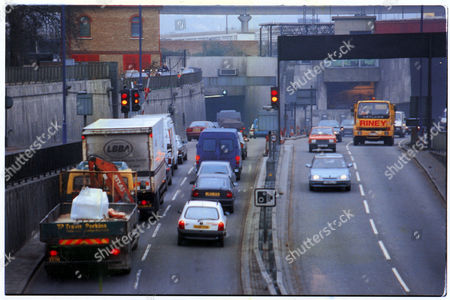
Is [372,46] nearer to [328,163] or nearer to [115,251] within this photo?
[328,163]

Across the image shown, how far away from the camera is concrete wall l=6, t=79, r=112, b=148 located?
118 feet

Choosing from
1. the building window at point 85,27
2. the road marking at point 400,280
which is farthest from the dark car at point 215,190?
the building window at point 85,27

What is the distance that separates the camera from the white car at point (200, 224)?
2325 centimetres

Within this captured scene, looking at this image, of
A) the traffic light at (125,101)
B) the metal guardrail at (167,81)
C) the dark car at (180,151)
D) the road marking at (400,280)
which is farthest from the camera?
the metal guardrail at (167,81)

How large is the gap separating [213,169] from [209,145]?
4.52m

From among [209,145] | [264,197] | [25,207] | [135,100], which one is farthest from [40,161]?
[209,145]

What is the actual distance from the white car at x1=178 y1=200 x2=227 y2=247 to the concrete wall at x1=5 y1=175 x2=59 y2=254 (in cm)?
500

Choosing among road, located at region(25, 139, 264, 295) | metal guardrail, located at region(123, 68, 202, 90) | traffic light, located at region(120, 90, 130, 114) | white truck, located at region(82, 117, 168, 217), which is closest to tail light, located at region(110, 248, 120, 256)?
road, located at region(25, 139, 264, 295)

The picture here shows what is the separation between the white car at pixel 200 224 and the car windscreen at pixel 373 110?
31643mm

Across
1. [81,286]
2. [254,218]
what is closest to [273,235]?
[254,218]

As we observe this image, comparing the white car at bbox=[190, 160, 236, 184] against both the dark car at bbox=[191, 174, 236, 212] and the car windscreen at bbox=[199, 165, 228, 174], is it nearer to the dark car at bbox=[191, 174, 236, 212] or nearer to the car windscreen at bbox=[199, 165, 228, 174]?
the car windscreen at bbox=[199, 165, 228, 174]

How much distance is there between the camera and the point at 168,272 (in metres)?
20.3

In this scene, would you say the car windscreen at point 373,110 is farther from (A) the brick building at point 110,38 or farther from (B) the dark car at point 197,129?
(A) the brick building at point 110,38

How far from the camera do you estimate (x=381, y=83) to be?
9462 centimetres
